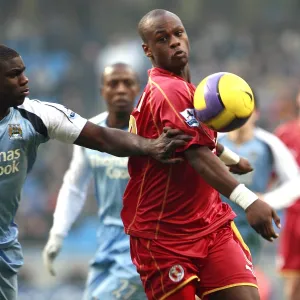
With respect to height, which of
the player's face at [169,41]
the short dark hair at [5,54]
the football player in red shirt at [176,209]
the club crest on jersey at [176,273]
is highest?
the player's face at [169,41]

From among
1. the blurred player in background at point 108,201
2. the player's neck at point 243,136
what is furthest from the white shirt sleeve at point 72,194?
the player's neck at point 243,136

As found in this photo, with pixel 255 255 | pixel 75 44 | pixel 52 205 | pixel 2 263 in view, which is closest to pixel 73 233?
pixel 52 205

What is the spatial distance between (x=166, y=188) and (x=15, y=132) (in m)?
0.97

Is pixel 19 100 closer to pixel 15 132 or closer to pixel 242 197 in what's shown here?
pixel 15 132

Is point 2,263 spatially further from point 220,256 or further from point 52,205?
point 52,205

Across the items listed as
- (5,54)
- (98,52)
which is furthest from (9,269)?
(98,52)

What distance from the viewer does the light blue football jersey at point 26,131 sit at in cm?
543

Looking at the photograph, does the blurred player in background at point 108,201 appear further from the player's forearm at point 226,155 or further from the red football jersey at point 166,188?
the red football jersey at point 166,188

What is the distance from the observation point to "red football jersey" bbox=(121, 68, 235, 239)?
5.27 meters

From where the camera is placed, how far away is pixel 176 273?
17.4 ft

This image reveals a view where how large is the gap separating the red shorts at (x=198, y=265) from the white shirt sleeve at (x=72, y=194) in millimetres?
2238

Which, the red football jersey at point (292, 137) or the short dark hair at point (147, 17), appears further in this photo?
the red football jersey at point (292, 137)

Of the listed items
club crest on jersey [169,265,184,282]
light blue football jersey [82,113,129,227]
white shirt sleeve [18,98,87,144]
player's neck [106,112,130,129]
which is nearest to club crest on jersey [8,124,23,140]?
white shirt sleeve [18,98,87,144]

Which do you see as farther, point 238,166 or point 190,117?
point 238,166
